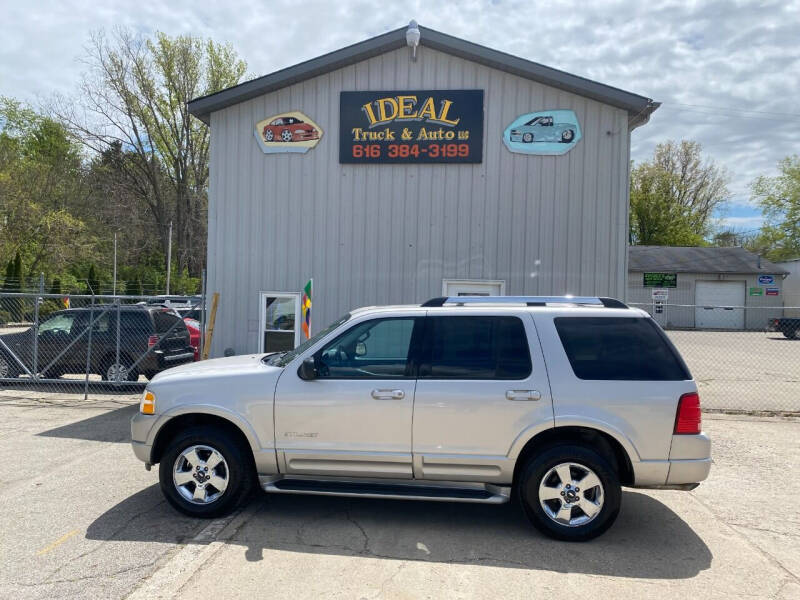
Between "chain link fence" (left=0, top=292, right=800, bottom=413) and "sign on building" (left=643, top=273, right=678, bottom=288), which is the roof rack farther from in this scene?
"sign on building" (left=643, top=273, right=678, bottom=288)

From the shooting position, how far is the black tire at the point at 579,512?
4.46m

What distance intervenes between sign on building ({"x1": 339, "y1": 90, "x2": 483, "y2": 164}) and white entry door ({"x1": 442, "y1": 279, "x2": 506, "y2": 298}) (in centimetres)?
208

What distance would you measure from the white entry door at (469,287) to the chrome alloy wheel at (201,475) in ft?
19.6

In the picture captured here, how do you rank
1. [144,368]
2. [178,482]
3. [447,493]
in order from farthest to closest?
[144,368]
[178,482]
[447,493]

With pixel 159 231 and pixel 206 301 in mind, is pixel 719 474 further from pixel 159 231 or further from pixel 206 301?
pixel 159 231

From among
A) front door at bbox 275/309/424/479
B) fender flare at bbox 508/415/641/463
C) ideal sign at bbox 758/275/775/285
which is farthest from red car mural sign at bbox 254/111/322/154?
ideal sign at bbox 758/275/775/285

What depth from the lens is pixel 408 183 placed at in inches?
404

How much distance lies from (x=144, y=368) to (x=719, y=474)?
31.8ft

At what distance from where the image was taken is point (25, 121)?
Answer: 4525cm

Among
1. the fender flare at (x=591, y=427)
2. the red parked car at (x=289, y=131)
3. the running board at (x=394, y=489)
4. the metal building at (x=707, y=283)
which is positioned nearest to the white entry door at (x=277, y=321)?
the red parked car at (x=289, y=131)

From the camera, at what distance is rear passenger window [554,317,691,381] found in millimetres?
4562

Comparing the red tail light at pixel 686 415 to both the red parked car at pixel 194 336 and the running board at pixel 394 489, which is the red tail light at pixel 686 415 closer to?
the running board at pixel 394 489

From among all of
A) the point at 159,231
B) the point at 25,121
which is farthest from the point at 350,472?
the point at 25,121

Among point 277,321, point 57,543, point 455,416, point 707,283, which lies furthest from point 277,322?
point 707,283
